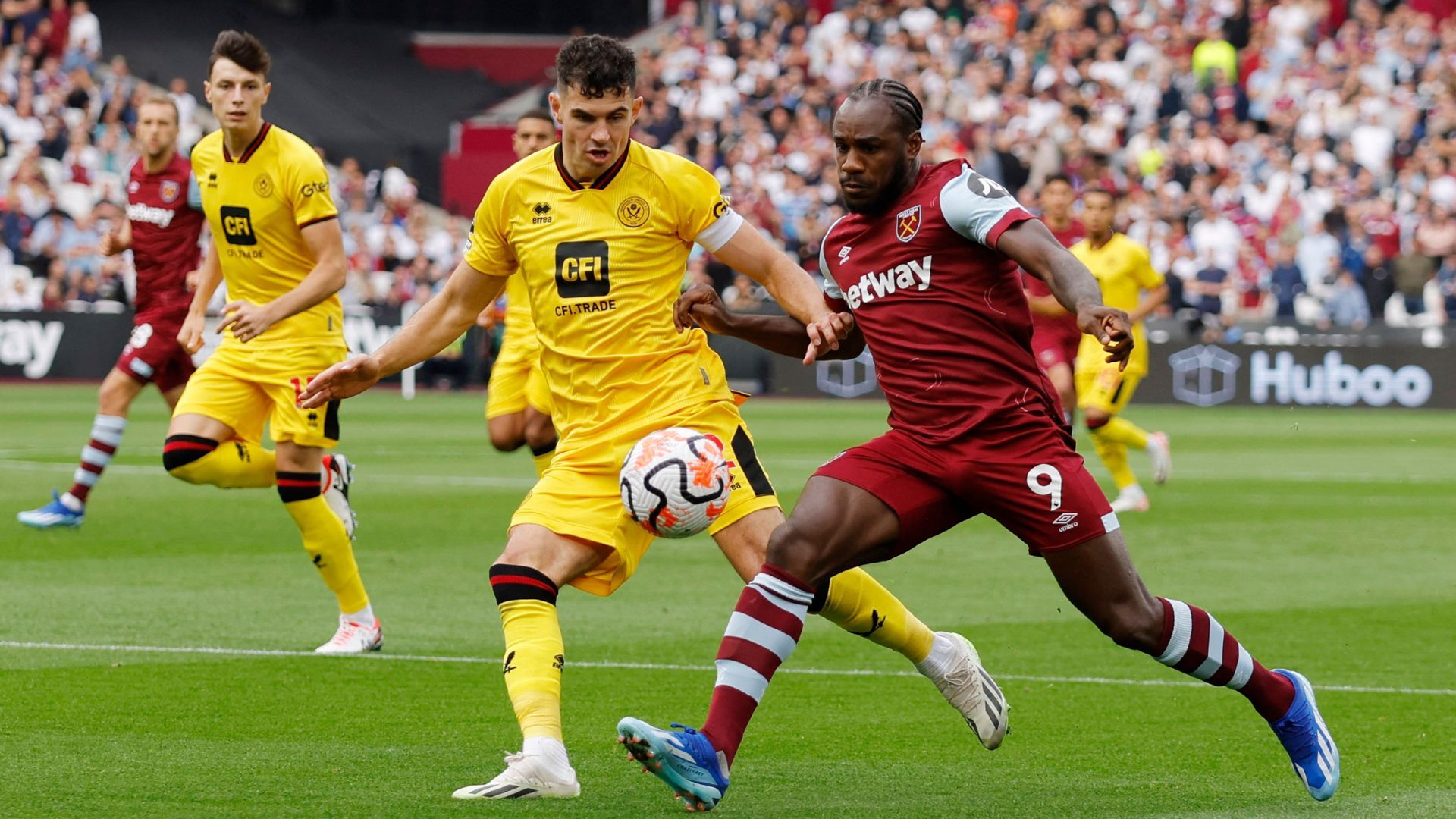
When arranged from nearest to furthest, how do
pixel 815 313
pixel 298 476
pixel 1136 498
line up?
pixel 815 313 < pixel 298 476 < pixel 1136 498

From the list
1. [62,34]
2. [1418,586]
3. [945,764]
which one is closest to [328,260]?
[945,764]

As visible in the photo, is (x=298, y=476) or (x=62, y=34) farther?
(x=62, y=34)

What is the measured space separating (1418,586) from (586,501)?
6.55 meters

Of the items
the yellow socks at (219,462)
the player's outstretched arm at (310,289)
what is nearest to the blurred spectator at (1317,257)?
the yellow socks at (219,462)

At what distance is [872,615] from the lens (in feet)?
21.6

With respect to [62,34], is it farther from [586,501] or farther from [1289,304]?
[586,501]

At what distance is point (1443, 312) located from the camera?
93.5 feet

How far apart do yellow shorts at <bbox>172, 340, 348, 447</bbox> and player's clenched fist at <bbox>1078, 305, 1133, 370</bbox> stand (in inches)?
184

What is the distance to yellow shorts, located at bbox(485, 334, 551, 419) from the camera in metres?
11.4

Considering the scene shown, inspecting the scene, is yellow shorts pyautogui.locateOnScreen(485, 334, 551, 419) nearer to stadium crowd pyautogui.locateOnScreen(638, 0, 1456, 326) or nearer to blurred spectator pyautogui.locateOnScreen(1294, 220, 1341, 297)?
stadium crowd pyautogui.locateOnScreen(638, 0, 1456, 326)

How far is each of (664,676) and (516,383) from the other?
11.6 feet

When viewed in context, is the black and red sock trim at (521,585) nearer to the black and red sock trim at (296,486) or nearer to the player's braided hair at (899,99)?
the player's braided hair at (899,99)

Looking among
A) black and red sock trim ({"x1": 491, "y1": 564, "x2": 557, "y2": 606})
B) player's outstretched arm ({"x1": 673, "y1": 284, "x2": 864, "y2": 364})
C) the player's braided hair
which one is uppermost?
the player's braided hair

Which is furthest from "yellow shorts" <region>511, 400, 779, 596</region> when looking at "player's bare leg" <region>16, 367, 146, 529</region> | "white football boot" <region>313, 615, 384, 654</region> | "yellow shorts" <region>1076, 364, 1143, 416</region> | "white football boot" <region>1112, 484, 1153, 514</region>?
"white football boot" <region>1112, 484, 1153, 514</region>
